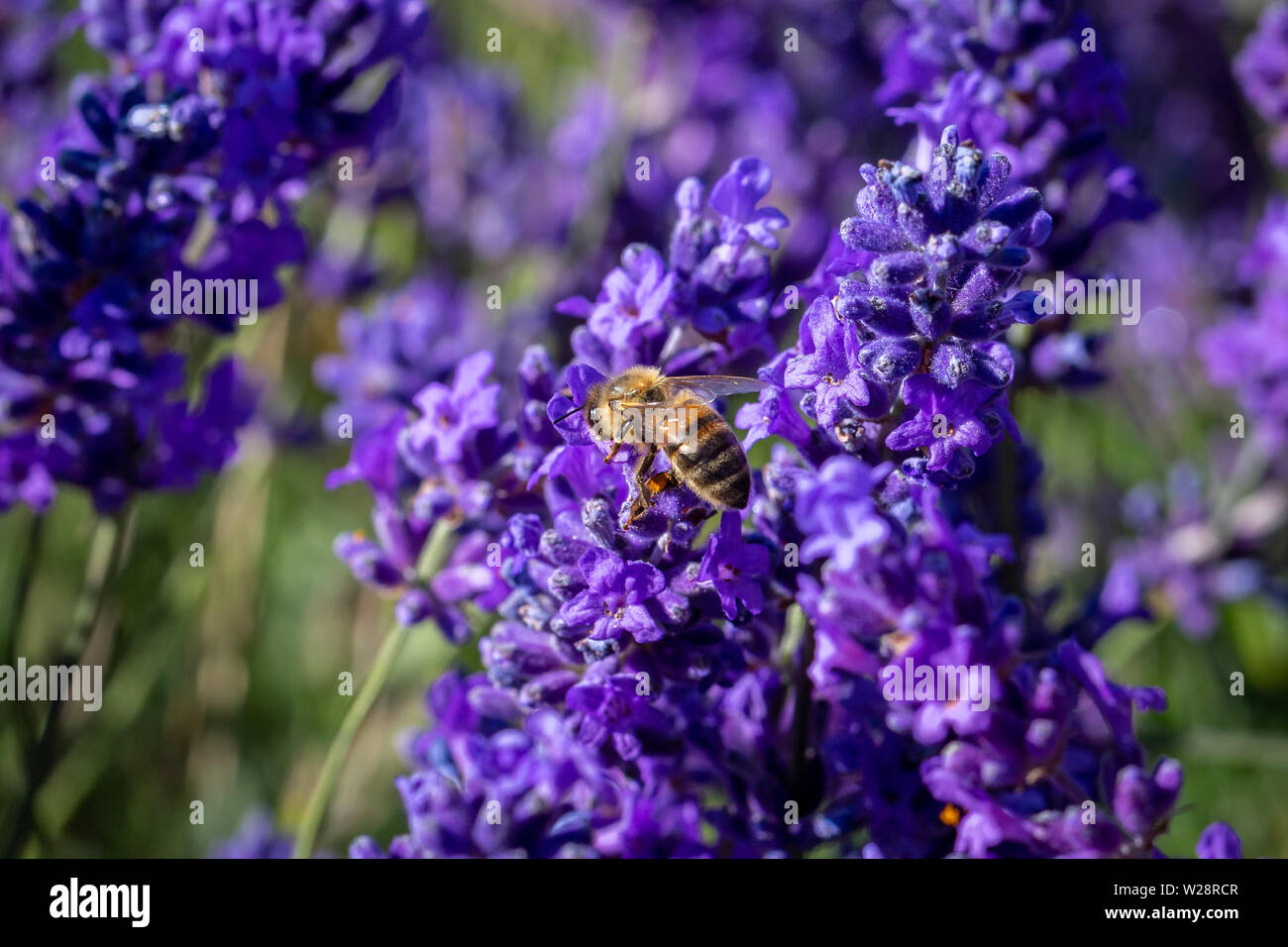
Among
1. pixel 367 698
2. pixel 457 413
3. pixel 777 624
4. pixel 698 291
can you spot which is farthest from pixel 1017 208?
pixel 367 698

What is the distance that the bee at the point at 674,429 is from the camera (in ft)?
6.15

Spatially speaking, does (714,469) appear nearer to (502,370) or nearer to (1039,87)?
(1039,87)

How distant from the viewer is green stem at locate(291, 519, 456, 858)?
2.19 m

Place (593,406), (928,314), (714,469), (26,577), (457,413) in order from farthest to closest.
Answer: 1. (26,577)
2. (457,413)
3. (593,406)
4. (714,469)
5. (928,314)

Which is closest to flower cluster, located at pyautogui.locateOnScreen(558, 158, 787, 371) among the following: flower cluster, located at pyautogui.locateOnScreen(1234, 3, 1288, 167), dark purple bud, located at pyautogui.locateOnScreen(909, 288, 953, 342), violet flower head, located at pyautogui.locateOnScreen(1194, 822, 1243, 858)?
dark purple bud, located at pyautogui.locateOnScreen(909, 288, 953, 342)

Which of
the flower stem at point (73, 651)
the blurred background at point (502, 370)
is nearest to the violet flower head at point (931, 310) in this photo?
the blurred background at point (502, 370)

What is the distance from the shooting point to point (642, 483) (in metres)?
1.92

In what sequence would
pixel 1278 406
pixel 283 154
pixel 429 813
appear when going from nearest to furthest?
pixel 429 813 < pixel 283 154 < pixel 1278 406

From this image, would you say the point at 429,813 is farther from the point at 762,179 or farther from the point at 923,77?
the point at 923,77

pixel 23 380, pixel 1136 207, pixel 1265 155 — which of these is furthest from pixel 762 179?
pixel 1265 155

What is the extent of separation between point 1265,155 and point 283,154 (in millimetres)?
4635

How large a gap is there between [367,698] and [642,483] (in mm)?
731

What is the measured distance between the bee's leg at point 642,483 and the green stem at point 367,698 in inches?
19.4

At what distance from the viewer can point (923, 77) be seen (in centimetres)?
257
